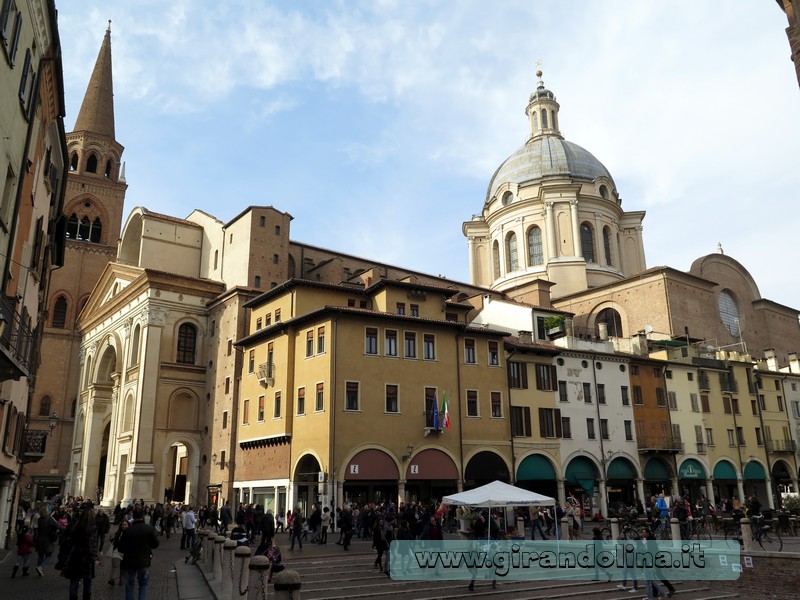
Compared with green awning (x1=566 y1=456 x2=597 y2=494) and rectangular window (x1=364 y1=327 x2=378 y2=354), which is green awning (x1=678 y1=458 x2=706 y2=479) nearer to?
green awning (x1=566 y1=456 x2=597 y2=494)

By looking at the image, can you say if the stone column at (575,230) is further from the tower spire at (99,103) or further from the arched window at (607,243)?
the tower spire at (99,103)

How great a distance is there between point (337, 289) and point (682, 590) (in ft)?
72.8

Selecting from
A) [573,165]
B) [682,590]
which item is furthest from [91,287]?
[682,590]

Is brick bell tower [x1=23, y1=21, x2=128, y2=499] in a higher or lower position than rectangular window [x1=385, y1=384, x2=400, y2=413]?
higher

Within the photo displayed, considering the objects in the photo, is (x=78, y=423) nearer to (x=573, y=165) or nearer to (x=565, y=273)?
(x=565, y=273)

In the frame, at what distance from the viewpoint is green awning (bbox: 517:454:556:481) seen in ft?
110

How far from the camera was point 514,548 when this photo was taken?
1722 cm

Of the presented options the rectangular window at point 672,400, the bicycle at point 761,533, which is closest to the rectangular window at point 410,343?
the bicycle at point 761,533

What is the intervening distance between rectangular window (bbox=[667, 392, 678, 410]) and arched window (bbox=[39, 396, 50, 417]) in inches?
1780

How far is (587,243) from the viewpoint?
60.8 metres

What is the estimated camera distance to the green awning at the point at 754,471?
43219 millimetres

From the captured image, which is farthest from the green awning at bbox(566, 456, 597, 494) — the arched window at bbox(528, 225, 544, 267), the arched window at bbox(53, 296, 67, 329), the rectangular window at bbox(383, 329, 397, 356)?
the arched window at bbox(53, 296, 67, 329)

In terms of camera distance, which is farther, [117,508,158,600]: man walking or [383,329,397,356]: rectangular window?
[383,329,397,356]: rectangular window

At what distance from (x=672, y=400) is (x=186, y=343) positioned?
30.1m
